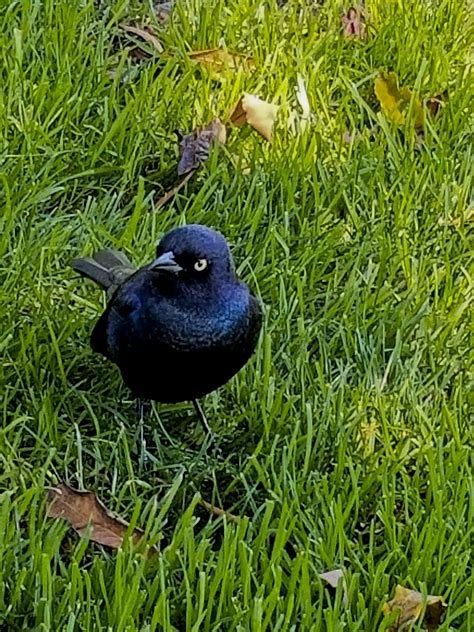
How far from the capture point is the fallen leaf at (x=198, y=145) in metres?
3.83

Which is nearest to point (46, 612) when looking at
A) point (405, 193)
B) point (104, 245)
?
point (104, 245)

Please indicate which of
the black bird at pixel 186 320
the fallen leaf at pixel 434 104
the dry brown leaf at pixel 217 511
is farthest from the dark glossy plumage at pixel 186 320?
the fallen leaf at pixel 434 104

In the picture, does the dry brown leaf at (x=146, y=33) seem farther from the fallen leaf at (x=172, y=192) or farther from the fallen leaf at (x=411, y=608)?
the fallen leaf at (x=411, y=608)

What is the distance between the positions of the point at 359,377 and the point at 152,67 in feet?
4.59

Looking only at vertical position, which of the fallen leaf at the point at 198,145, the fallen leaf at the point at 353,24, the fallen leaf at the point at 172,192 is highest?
the fallen leaf at the point at 353,24

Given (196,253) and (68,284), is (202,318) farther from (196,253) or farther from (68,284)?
(68,284)

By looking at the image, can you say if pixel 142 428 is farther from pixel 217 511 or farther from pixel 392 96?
pixel 392 96

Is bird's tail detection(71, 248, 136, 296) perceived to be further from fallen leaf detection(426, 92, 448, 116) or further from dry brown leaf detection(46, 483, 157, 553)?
fallen leaf detection(426, 92, 448, 116)

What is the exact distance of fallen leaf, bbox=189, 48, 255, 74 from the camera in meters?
4.15

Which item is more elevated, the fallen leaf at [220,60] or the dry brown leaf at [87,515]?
the fallen leaf at [220,60]

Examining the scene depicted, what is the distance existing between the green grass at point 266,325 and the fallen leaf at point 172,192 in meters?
0.02

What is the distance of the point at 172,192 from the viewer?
378cm

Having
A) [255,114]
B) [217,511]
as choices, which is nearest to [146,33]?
[255,114]

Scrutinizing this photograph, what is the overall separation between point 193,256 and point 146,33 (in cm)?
178
